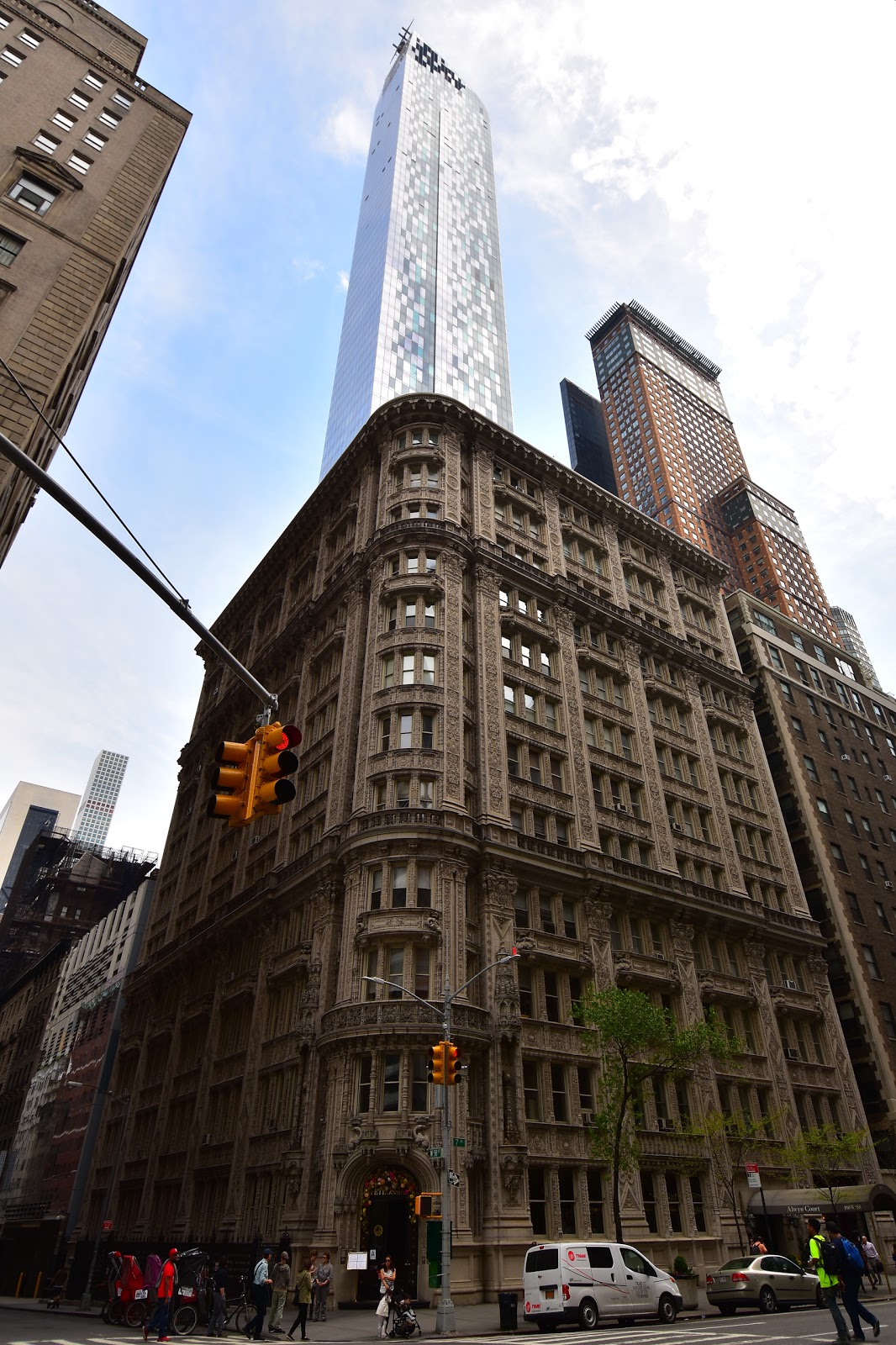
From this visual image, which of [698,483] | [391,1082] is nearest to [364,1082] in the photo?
[391,1082]

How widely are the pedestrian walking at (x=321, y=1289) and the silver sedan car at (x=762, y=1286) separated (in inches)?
464

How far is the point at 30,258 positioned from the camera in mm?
29875

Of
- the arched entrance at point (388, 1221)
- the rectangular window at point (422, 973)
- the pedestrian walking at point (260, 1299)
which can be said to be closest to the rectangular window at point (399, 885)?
the rectangular window at point (422, 973)

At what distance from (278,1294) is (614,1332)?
10.1 m

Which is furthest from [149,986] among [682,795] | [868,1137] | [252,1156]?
[868,1137]

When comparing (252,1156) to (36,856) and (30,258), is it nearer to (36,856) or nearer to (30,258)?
(30,258)

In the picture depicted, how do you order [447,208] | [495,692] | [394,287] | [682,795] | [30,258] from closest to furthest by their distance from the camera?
[30,258], [495,692], [682,795], [394,287], [447,208]

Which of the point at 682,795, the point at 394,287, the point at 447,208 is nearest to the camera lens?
the point at 682,795

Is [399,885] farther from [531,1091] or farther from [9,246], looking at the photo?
[9,246]

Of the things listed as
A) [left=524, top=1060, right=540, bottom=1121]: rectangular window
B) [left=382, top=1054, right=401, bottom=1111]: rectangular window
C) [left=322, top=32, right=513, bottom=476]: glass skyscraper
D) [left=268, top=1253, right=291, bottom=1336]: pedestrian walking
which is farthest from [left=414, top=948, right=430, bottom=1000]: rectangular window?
[left=322, top=32, right=513, bottom=476]: glass skyscraper

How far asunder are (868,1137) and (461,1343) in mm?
38320

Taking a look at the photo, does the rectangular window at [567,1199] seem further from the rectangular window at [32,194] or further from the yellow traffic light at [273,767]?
the rectangular window at [32,194]

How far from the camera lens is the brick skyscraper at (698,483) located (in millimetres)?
162125

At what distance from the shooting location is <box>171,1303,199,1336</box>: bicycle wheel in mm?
23688
